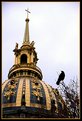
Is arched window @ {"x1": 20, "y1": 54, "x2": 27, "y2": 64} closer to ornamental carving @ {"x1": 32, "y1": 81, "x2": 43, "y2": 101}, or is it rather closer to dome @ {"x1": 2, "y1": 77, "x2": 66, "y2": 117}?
dome @ {"x1": 2, "y1": 77, "x2": 66, "y2": 117}

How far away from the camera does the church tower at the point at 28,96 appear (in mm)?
40562

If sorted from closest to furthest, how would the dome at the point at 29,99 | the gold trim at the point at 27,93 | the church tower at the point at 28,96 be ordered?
the church tower at the point at 28,96, the dome at the point at 29,99, the gold trim at the point at 27,93

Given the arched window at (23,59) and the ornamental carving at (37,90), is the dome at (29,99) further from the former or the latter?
the arched window at (23,59)

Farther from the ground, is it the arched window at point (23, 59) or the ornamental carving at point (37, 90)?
the arched window at point (23, 59)

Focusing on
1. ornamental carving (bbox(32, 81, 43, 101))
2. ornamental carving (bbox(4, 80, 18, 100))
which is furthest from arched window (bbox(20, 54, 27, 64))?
ornamental carving (bbox(32, 81, 43, 101))

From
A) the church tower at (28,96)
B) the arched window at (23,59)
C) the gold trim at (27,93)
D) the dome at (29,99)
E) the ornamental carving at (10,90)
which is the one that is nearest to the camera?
the church tower at (28,96)

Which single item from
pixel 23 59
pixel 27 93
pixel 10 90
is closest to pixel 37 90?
pixel 27 93

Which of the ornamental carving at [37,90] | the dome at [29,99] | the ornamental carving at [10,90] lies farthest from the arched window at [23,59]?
the ornamental carving at [37,90]

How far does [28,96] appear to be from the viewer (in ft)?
146

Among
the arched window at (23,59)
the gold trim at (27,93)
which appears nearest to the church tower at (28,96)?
the gold trim at (27,93)

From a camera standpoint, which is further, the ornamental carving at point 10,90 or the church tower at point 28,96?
the ornamental carving at point 10,90

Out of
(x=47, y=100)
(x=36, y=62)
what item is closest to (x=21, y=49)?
(x=36, y=62)

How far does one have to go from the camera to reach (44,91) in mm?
46125

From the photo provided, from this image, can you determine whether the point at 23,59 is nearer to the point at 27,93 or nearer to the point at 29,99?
the point at 27,93
